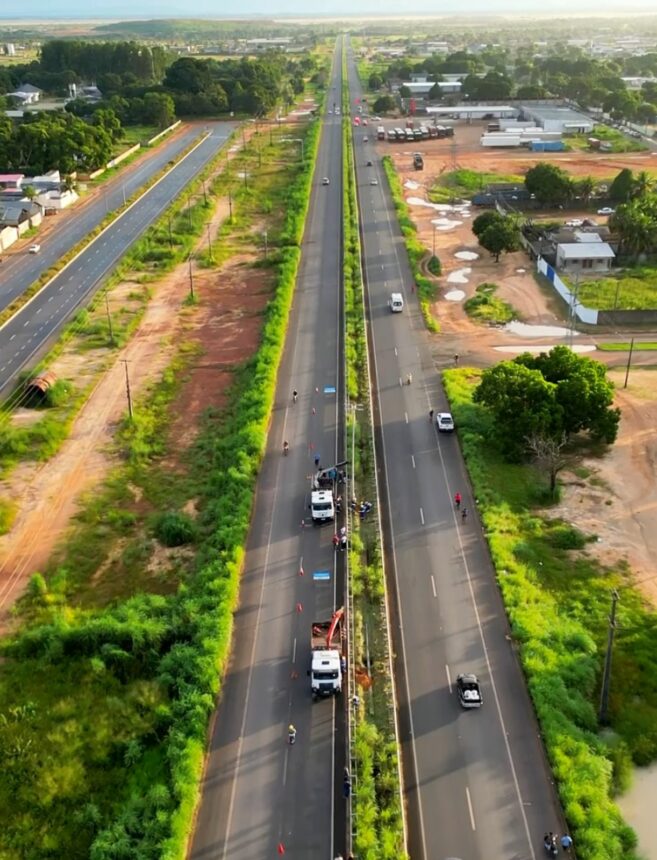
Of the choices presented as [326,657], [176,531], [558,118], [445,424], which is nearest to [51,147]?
[445,424]

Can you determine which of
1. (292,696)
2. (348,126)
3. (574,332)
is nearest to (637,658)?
(292,696)

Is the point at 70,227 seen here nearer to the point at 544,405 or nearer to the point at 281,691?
the point at 544,405

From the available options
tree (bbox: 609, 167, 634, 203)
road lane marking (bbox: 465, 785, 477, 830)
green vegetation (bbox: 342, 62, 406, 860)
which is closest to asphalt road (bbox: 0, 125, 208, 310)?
green vegetation (bbox: 342, 62, 406, 860)

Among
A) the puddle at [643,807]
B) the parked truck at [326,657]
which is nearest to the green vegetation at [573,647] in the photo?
the puddle at [643,807]

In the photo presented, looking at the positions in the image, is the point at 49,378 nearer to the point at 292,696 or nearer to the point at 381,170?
the point at 292,696

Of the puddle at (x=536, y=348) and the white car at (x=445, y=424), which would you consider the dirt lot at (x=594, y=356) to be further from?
the white car at (x=445, y=424)

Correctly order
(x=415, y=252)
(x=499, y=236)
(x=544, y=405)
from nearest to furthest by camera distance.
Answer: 1. (x=544, y=405)
2. (x=499, y=236)
3. (x=415, y=252)
